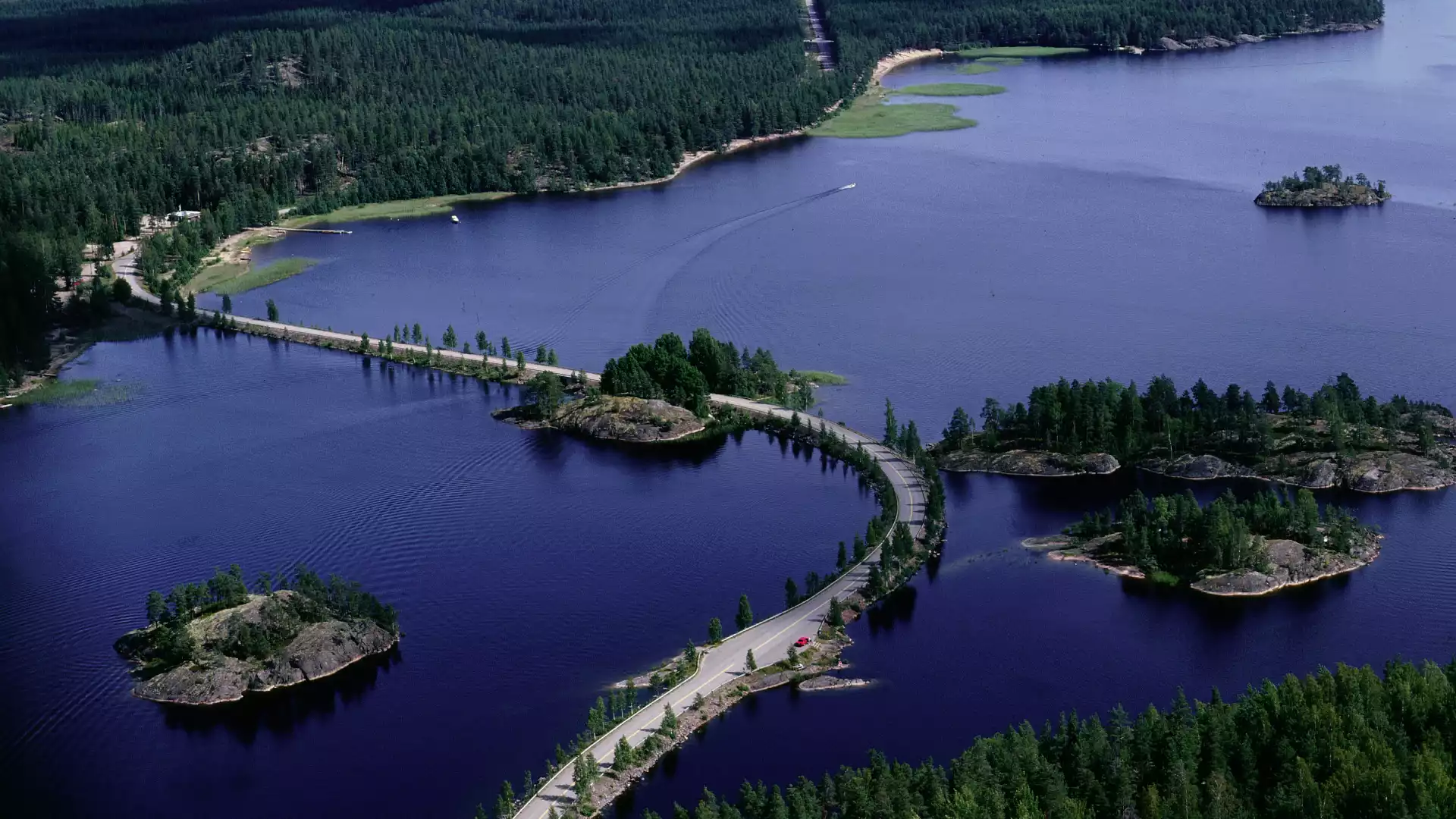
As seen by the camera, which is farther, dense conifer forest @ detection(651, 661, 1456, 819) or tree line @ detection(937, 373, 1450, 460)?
tree line @ detection(937, 373, 1450, 460)

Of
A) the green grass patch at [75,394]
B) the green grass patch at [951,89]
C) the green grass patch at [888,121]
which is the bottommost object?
the green grass patch at [75,394]

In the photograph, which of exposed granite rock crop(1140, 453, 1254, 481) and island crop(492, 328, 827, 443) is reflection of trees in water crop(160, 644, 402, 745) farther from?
exposed granite rock crop(1140, 453, 1254, 481)

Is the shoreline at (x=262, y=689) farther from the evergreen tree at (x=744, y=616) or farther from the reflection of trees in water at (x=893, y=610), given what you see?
the reflection of trees in water at (x=893, y=610)

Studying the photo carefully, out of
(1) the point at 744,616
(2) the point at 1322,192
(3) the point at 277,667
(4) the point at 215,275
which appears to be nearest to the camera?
(3) the point at 277,667

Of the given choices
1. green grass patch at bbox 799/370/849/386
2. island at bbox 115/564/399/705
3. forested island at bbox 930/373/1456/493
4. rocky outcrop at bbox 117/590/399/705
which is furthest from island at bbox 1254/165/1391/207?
rocky outcrop at bbox 117/590/399/705

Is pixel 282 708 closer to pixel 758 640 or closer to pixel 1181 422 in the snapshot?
pixel 758 640

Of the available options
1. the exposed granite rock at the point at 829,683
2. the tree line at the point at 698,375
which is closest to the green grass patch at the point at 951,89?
the tree line at the point at 698,375

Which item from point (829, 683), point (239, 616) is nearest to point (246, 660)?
point (239, 616)
